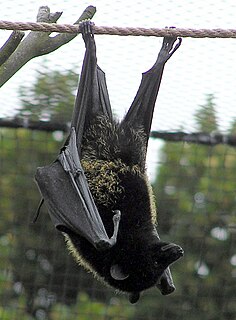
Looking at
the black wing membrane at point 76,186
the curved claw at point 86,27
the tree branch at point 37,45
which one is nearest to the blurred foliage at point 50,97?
the black wing membrane at point 76,186

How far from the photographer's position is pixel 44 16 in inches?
161

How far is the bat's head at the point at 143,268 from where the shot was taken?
13.5 feet

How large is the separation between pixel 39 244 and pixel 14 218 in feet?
1.01

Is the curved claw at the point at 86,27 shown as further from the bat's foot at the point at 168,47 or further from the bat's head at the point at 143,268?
the bat's head at the point at 143,268

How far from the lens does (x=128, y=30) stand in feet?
12.3

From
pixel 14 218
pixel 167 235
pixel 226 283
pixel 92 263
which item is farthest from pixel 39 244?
pixel 92 263

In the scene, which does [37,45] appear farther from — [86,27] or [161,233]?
[161,233]

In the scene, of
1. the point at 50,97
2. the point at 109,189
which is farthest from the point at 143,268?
the point at 50,97

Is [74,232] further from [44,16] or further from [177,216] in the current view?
[177,216]

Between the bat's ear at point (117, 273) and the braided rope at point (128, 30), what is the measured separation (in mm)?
1051

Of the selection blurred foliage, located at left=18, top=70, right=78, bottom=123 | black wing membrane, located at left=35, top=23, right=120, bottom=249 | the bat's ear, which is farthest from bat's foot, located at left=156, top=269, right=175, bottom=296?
blurred foliage, located at left=18, top=70, right=78, bottom=123

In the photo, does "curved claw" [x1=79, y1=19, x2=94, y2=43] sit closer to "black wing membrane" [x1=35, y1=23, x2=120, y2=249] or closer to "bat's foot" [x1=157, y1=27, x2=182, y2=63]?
"black wing membrane" [x1=35, y1=23, x2=120, y2=249]

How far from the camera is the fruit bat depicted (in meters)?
4.06

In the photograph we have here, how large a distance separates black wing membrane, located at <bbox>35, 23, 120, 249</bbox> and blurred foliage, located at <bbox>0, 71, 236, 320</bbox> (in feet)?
8.53
